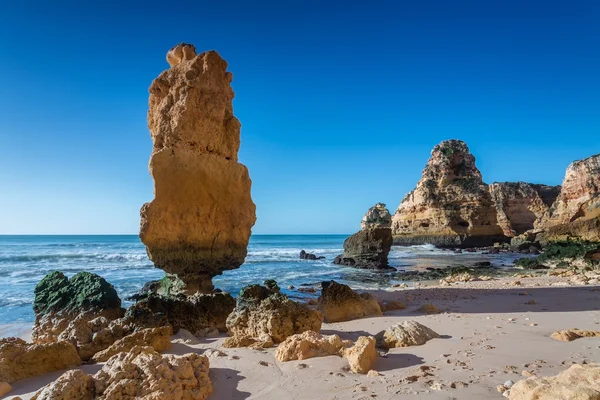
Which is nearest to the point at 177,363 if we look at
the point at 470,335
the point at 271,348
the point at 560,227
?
the point at 271,348

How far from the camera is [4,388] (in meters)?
3.69

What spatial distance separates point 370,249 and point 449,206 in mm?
22730

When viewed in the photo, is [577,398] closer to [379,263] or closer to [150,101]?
[150,101]

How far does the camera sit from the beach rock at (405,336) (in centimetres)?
424

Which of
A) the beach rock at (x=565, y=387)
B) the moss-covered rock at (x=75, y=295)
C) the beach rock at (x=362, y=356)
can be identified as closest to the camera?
the beach rock at (x=565, y=387)

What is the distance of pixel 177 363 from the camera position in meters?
3.27

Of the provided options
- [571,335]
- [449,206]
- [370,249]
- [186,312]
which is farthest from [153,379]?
[449,206]

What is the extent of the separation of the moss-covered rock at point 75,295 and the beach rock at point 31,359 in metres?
2.29

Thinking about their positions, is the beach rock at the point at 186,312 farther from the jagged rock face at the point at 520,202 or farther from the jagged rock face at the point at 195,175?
the jagged rock face at the point at 520,202

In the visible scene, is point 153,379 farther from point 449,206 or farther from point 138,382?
point 449,206

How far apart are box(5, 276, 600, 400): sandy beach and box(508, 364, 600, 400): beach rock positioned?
0.34 metres

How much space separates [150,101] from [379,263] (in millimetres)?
15719

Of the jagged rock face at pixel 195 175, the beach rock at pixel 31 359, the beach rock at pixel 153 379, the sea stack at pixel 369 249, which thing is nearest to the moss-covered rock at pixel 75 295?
the jagged rock face at pixel 195 175

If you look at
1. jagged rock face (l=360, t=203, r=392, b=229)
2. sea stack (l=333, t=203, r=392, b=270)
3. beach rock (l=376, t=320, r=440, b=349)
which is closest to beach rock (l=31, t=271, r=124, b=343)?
beach rock (l=376, t=320, r=440, b=349)
